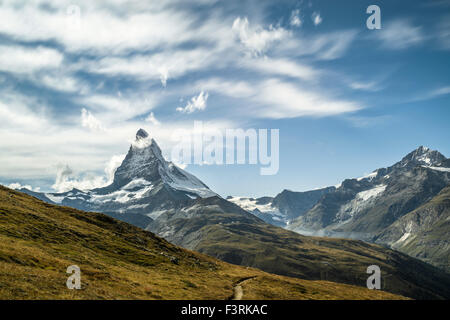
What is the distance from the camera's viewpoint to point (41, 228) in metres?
81.5

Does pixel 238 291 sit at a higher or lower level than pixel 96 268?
lower

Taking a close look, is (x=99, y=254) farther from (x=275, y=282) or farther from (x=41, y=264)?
(x=275, y=282)

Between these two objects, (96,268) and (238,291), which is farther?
(238,291)

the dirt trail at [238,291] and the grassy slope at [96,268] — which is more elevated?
the grassy slope at [96,268]

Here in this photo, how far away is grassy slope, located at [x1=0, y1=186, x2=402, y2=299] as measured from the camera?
44.1 meters

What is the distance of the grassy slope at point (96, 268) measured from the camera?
44125 millimetres

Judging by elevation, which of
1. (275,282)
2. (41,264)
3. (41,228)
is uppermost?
(41,228)

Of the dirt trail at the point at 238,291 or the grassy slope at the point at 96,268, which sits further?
the dirt trail at the point at 238,291

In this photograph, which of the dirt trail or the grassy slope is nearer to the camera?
the grassy slope

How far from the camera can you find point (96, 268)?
205 ft

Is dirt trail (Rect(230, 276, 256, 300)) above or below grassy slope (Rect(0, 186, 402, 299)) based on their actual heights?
below
